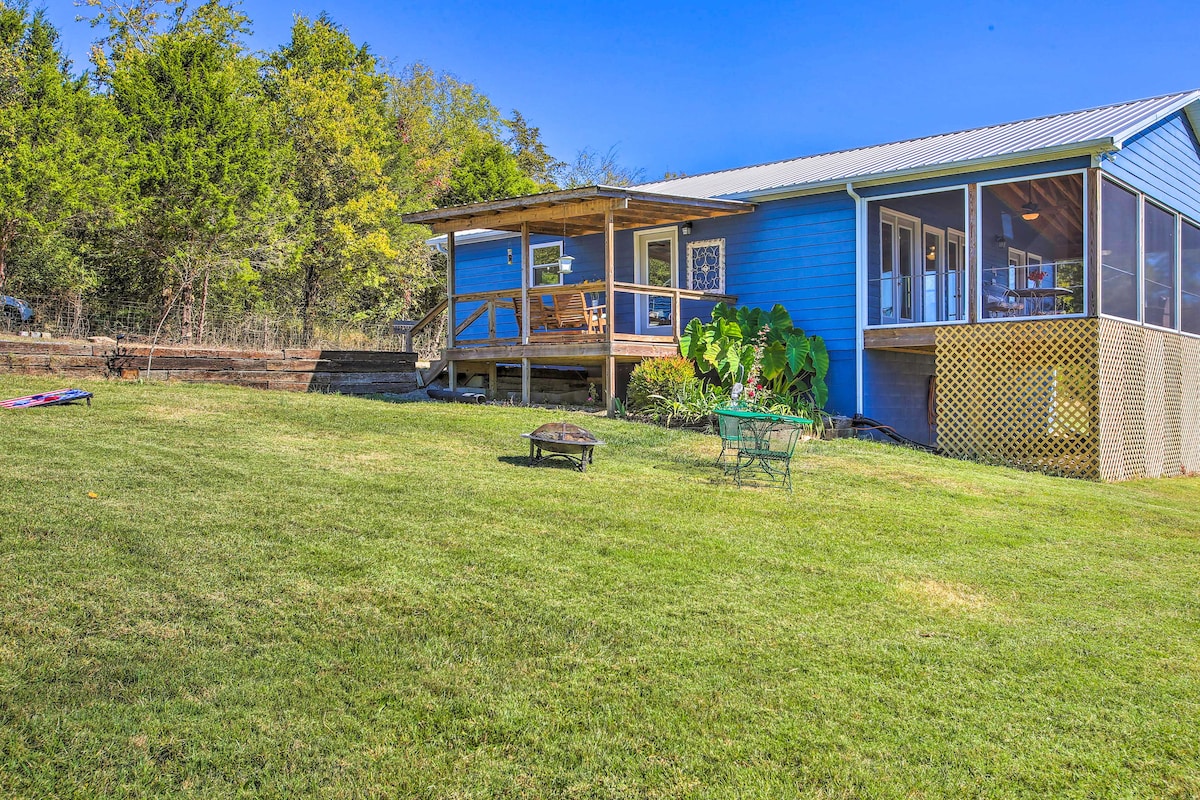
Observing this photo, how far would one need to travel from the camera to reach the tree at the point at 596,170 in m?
37.4

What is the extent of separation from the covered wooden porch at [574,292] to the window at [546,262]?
2040 millimetres

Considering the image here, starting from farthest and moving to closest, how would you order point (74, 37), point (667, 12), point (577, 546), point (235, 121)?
1. point (667, 12)
2. point (74, 37)
3. point (235, 121)
4. point (577, 546)

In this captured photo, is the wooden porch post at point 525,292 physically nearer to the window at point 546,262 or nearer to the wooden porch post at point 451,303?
the wooden porch post at point 451,303

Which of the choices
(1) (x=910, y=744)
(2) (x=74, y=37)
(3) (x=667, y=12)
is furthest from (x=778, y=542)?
(3) (x=667, y=12)

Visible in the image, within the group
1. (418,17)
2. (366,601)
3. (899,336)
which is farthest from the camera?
(418,17)

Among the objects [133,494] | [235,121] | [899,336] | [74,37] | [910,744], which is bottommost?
[910,744]

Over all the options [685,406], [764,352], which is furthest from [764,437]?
[764,352]

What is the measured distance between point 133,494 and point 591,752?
427cm

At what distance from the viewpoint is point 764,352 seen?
13039mm

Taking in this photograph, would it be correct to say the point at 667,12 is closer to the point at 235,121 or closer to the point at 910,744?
the point at 235,121

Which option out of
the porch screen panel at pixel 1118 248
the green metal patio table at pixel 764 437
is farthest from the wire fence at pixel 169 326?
the porch screen panel at pixel 1118 248

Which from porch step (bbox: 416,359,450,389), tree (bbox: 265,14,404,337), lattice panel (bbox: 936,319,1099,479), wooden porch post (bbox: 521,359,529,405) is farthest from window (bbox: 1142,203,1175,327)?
tree (bbox: 265,14,404,337)

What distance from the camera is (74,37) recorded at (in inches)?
858

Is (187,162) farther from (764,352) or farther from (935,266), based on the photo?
(935,266)
